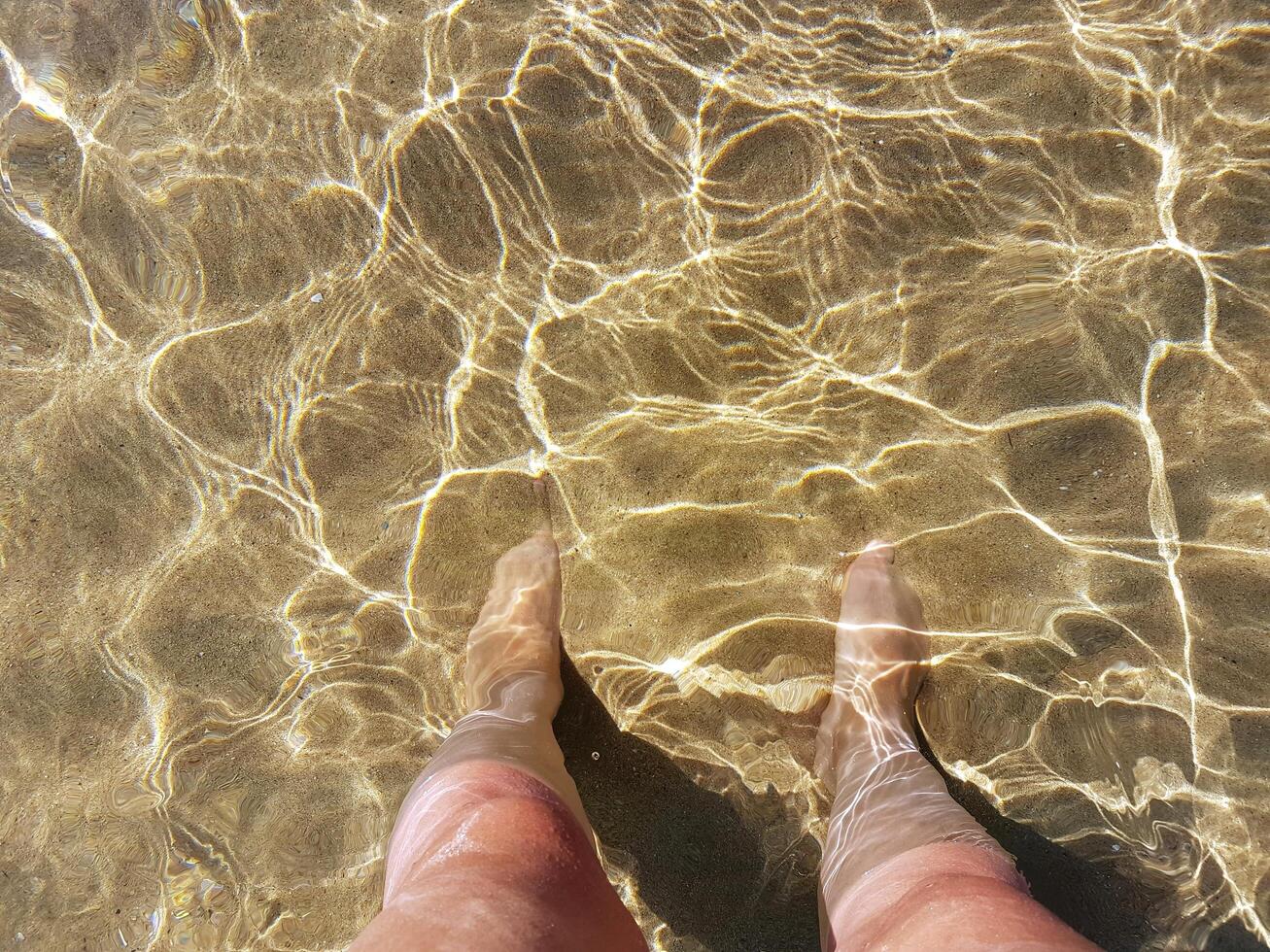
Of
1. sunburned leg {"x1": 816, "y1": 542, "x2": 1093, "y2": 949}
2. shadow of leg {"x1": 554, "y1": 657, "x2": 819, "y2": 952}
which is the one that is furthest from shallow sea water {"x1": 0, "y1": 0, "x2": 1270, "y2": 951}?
sunburned leg {"x1": 816, "y1": 542, "x2": 1093, "y2": 949}

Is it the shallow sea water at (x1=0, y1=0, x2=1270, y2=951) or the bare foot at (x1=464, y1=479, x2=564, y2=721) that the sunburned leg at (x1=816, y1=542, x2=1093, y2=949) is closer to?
the shallow sea water at (x1=0, y1=0, x2=1270, y2=951)

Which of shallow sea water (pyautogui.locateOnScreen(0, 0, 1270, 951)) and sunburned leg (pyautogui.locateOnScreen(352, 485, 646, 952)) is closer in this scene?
sunburned leg (pyautogui.locateOnScreen(352, 485, 646, 952))

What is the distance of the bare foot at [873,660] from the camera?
2.66 meters

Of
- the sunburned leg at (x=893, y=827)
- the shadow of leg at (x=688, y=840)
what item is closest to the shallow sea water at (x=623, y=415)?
the shadow of leg at (x=688, y=840)

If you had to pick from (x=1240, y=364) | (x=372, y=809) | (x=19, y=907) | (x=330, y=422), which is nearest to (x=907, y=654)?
(x=1240, y=364)

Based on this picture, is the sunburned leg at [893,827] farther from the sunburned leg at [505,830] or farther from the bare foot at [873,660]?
the sunburned leg at [505,830]

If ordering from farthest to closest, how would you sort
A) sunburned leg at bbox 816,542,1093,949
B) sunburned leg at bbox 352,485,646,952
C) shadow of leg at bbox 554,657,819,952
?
1. shadow of leg at bbox 554,657,819,952
2. sunburned leg at bbox 816,542,1093,949
3. sunburned leg at bbox 352,485,646,952

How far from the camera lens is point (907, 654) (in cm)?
273

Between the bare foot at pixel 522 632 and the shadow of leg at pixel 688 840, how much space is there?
0.21 meters

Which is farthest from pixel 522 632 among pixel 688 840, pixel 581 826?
pixel 688 840

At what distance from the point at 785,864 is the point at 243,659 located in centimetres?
212

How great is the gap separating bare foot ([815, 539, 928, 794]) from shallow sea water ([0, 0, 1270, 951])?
90 mm

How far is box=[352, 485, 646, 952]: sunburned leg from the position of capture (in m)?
1.54

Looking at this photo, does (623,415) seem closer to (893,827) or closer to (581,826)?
(581,826)
